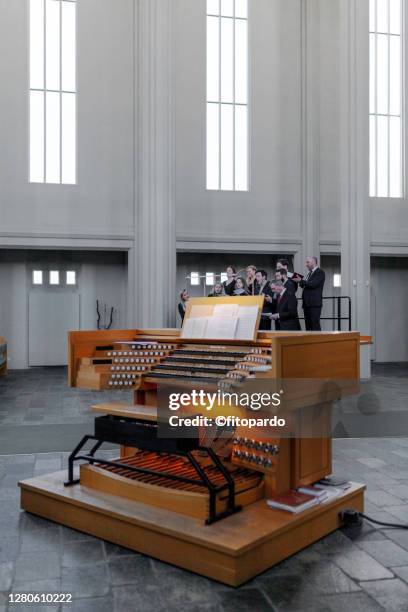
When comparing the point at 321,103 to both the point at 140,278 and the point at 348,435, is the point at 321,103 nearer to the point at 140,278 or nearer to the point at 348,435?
the point at 140,278

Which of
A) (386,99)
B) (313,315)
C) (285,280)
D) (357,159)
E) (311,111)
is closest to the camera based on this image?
(285,280)

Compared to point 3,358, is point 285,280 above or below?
above

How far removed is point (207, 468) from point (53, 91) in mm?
11571

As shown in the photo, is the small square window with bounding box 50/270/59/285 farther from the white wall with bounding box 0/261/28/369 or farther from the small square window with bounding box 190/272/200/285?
the small square window with bounding box 190/272/200/285

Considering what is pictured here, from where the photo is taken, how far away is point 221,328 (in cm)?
463

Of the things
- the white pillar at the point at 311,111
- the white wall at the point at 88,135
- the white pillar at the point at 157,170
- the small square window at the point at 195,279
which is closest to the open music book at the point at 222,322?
the white pillar at the point at 157,170

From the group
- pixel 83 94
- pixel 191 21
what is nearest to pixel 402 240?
pixel 191 21

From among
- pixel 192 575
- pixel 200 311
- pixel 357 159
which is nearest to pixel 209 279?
pixel 357 159

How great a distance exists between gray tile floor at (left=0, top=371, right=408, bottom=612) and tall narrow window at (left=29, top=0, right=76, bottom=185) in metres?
10.6

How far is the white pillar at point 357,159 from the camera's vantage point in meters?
12.6

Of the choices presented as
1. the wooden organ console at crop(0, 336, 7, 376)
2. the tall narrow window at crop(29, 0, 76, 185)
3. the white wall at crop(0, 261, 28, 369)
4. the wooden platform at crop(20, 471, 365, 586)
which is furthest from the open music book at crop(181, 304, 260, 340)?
the white wall at crop(0, 261, 28, 369)

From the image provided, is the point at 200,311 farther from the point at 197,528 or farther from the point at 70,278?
the point at 70,278

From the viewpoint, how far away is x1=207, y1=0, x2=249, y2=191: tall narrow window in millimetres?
14336

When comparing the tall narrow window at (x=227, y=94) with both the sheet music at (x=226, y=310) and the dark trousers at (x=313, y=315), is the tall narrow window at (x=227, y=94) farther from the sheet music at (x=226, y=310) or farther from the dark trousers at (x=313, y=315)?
the sheet music at (x=226, y=310)
